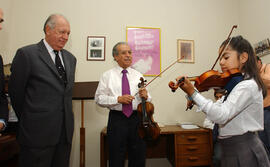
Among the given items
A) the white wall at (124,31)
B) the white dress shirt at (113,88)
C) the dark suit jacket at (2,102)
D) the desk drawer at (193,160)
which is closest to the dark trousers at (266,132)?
the desk drawer at (193,160)

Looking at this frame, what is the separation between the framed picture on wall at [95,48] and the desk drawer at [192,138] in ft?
5.51

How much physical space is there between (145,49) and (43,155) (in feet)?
7.38

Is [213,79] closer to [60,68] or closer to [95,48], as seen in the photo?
[60,68]

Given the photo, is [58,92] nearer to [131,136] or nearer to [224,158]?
[131,136]

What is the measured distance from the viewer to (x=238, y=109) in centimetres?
101

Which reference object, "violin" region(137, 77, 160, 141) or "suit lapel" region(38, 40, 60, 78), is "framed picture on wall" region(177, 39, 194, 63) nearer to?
"violin" region(137, 77, 160, 141)

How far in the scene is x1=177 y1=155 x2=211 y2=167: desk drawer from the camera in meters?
2.38

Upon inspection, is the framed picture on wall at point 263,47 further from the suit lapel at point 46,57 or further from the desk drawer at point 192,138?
the suit lapel at point 46,57

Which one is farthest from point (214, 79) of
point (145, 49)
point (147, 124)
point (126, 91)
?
point (145, 49)

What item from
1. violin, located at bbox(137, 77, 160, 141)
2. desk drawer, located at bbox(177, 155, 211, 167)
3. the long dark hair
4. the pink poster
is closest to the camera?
the long dark hair

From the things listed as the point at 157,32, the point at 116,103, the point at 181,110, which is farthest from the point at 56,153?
the point at 157,32

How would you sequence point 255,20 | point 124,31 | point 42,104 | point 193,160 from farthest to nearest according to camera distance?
point 124,31, point 255,20, point 193,160, point 42,104

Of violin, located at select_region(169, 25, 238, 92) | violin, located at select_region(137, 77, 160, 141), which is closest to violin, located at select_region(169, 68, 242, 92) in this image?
violin, located at select_region(169, 25, 238, 92)

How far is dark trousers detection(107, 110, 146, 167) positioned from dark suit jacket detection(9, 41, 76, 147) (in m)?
0.56
